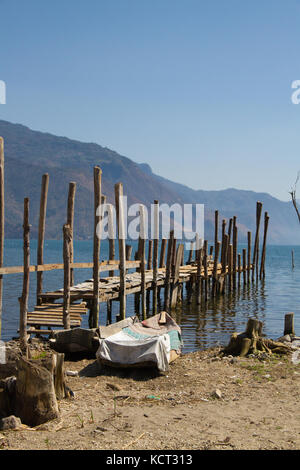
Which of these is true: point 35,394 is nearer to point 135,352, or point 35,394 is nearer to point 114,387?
point 114,387

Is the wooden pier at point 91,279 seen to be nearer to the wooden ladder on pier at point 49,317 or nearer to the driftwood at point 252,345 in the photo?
the wooden ladder on pier at point 49,317

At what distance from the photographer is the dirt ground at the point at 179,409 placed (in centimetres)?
736

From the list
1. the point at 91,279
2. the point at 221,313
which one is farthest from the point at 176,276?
the point at 91,279

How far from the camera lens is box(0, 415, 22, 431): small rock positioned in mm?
7599

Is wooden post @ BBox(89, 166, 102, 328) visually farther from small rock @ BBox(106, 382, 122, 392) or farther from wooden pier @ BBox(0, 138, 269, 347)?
small rock @ BBox(106, 382, 122, 392)

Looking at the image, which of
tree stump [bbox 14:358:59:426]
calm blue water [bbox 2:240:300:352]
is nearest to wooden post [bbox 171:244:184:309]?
calm blue water [bbox 2:240:300:352]

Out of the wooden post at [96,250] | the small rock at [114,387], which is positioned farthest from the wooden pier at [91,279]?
the small rock at [114,387]

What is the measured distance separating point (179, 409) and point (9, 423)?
2.88 meters

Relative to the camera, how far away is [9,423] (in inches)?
301

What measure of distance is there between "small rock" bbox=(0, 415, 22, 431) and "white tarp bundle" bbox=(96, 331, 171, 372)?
3.75 m

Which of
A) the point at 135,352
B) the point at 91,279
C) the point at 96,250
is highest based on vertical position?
the point at 96,250

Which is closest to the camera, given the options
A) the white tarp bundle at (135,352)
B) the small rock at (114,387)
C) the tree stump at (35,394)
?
the tree stump at (35,394)

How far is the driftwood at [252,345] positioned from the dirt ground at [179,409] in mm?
548
